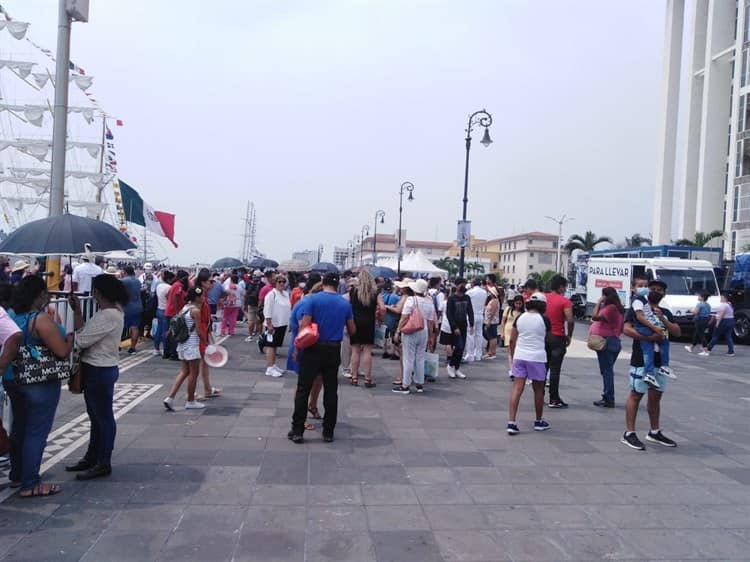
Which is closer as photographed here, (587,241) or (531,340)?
(531,340)

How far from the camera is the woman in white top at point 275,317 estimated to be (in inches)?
413

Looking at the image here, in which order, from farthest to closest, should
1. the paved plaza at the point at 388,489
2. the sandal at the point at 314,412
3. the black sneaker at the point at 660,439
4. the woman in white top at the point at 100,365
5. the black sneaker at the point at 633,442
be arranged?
1. the sandal at the point at 314,412
2. the black sneaker at the point at 660,439
3. the black sneaker at the point at 633,442
4. the woman in white top at the point at 100,365
5. the paved plaza at the point at 388,489

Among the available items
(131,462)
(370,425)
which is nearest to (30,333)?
(131,462)

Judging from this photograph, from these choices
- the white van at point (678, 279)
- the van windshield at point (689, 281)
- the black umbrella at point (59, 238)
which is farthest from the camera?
the van windshield at point (689, 281)

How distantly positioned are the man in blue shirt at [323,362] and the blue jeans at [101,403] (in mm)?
1900

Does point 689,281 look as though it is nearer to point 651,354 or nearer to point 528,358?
point 651,354

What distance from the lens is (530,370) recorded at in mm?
7172

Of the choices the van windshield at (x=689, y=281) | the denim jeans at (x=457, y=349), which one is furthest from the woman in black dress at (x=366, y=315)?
the van windshield at (x=689, y=281)

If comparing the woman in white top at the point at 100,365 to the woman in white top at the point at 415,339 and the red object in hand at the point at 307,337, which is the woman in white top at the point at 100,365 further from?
the woman in white top at the point at 415,339

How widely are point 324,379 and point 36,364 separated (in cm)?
285

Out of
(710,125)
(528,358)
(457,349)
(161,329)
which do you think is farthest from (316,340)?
(710,125)

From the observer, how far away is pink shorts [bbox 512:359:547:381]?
715 centimetres

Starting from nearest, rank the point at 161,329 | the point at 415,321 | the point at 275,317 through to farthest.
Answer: the point at 415,321
the point at 275,317
the point at 161,329

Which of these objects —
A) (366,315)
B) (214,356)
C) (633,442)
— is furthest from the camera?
(366,315)
